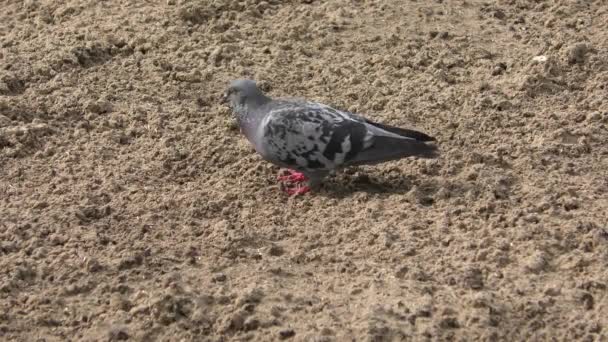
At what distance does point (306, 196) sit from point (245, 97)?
2.56 ft

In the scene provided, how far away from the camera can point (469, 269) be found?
16.3 feet

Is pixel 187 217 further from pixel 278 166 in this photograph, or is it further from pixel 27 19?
pixel 27 19

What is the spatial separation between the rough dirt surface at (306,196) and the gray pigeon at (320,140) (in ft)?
0.76

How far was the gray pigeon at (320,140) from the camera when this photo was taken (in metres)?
5.64

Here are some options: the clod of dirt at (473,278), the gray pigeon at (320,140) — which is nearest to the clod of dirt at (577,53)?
the gray pigeon at (320,140)

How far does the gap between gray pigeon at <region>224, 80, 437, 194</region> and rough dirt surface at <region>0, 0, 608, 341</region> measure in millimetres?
233

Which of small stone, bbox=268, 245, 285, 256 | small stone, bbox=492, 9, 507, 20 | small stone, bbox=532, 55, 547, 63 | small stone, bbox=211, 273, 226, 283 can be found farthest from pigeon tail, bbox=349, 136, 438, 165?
small stone, bbox=492, 9, 507, 20

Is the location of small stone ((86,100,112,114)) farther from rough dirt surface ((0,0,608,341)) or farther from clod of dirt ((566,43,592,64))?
clod of dirt ((566,43,592,64))

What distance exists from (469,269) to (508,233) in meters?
0.44

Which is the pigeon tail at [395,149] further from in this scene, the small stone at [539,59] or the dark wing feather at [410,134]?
the small stone at [539,59]

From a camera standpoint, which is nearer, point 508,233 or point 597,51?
point 508,233

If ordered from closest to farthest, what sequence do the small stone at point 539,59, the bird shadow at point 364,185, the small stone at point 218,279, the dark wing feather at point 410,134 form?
the small stone at point 218,279
the dark wing feather at point 410,134
the bird shadow at point 364,185
the small stone at point 539,59

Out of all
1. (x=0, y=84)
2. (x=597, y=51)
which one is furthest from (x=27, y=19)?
(x=597, y=51)

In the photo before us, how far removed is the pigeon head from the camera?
6098 millimetres
